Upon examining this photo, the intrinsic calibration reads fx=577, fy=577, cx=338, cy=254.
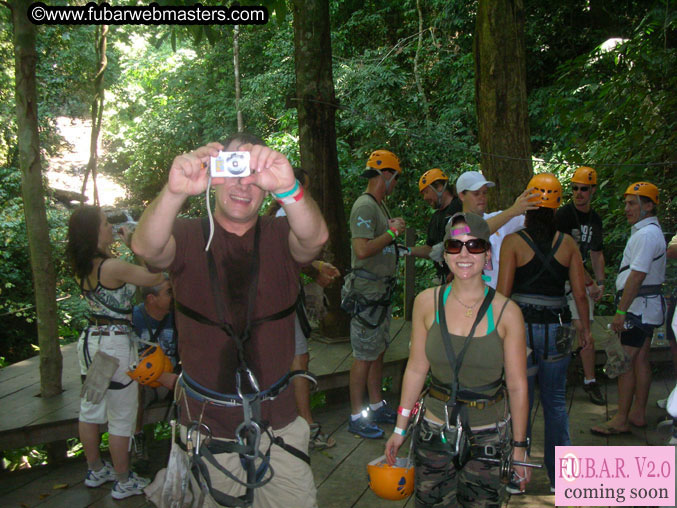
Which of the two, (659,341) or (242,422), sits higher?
(242,422)

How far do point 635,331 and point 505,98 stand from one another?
2.42m

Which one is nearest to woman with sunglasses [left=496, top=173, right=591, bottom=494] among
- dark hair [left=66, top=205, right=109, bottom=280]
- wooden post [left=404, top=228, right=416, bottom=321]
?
dark hair [left=66, top=205, right=109, bottom=280]

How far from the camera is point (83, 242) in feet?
12.4

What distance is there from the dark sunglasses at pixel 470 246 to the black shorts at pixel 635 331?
2.67 m

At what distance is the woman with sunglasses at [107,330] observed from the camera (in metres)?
3.77

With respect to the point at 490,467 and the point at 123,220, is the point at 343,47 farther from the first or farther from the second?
the point at 490,467

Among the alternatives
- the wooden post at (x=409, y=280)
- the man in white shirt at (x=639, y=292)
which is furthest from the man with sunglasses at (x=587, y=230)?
the wooden post at (x=409, y=280)

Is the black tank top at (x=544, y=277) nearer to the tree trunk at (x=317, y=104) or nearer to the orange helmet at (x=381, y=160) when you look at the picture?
the orange helmet at (x=381, y=160)

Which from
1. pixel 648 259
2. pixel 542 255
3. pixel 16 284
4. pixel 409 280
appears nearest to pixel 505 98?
pixel 648 259

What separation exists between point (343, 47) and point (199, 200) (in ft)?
25.4

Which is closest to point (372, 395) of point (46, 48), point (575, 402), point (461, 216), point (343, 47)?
point (575, 402)

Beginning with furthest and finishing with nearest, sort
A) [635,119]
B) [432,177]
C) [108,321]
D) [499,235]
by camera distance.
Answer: [635,119] → [432,177] → [499,235] → [108,321]

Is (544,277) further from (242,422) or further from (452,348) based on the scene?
(242,422)

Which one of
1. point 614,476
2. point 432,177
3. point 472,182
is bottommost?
point 614,476
